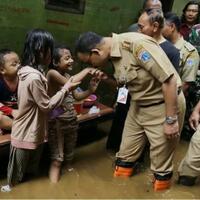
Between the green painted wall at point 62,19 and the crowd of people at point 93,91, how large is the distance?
596 millimetres

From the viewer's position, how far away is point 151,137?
3.21 meters

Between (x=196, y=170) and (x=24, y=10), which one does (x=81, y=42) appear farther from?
(x=196, y=170)

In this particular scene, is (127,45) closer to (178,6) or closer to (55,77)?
(55,77)

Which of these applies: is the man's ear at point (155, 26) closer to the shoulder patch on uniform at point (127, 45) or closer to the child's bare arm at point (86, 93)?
the shoulder patch on uniform at point (127, 45)

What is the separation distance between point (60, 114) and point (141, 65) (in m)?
0.96

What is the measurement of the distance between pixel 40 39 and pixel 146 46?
0.91 meters

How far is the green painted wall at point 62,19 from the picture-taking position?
3690 millimetres

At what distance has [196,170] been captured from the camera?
11.3 ft

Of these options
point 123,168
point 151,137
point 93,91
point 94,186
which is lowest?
point 94,186

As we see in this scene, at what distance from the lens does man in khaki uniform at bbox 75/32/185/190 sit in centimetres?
284

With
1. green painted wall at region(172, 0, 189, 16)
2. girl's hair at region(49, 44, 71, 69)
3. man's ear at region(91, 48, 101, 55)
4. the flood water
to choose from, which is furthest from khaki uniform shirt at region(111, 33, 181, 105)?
green painted wall at region(172, 0, 189, 16)

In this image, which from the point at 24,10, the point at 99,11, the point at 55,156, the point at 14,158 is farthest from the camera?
the point at 99,11

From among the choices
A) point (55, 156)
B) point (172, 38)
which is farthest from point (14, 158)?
point (172, 38)

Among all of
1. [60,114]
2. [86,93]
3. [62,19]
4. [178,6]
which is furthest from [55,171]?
[178,6]
